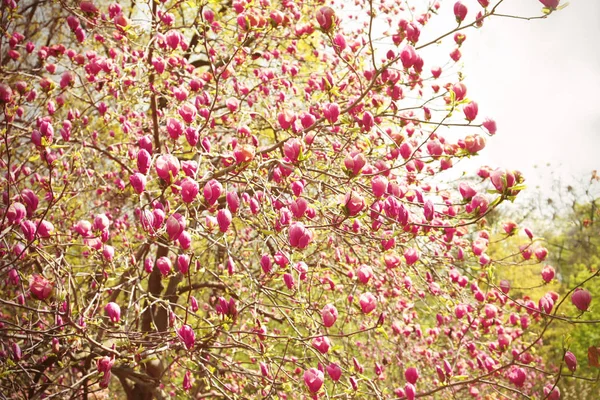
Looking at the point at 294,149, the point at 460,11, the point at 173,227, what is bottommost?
the point at 173,227

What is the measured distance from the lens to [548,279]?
8.41 ft

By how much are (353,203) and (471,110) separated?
0.90 m

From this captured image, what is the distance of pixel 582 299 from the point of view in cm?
185

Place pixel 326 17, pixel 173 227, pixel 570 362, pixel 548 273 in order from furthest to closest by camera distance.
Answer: pixel 548 273, pixel 326 17, pixel 570 362, pixel 173 227

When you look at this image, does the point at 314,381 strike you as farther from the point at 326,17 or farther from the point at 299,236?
the point at 326,17

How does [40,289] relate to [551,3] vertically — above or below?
below

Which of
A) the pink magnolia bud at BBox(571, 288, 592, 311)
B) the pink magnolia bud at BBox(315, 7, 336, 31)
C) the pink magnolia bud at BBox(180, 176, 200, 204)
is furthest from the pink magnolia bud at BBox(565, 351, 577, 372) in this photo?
the pink magnolia bud at BBox(315, 7, 336, 31)

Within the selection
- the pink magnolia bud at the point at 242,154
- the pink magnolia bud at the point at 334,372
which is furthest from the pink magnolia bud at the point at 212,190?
the pink magnolia bud at the point at 334,372

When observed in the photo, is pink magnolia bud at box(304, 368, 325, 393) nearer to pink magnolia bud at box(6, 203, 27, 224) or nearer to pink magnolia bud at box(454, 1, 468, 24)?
pink magnolia bud at box(6, 203, 27, 224)

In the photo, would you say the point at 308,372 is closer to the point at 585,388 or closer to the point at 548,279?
the point at 548,279

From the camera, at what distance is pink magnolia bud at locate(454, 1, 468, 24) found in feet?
6.39

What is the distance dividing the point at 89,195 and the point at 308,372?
537 cm

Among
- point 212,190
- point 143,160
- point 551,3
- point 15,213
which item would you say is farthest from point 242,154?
point 551,3

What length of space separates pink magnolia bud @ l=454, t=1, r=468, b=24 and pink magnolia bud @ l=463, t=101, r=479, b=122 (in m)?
0.44
